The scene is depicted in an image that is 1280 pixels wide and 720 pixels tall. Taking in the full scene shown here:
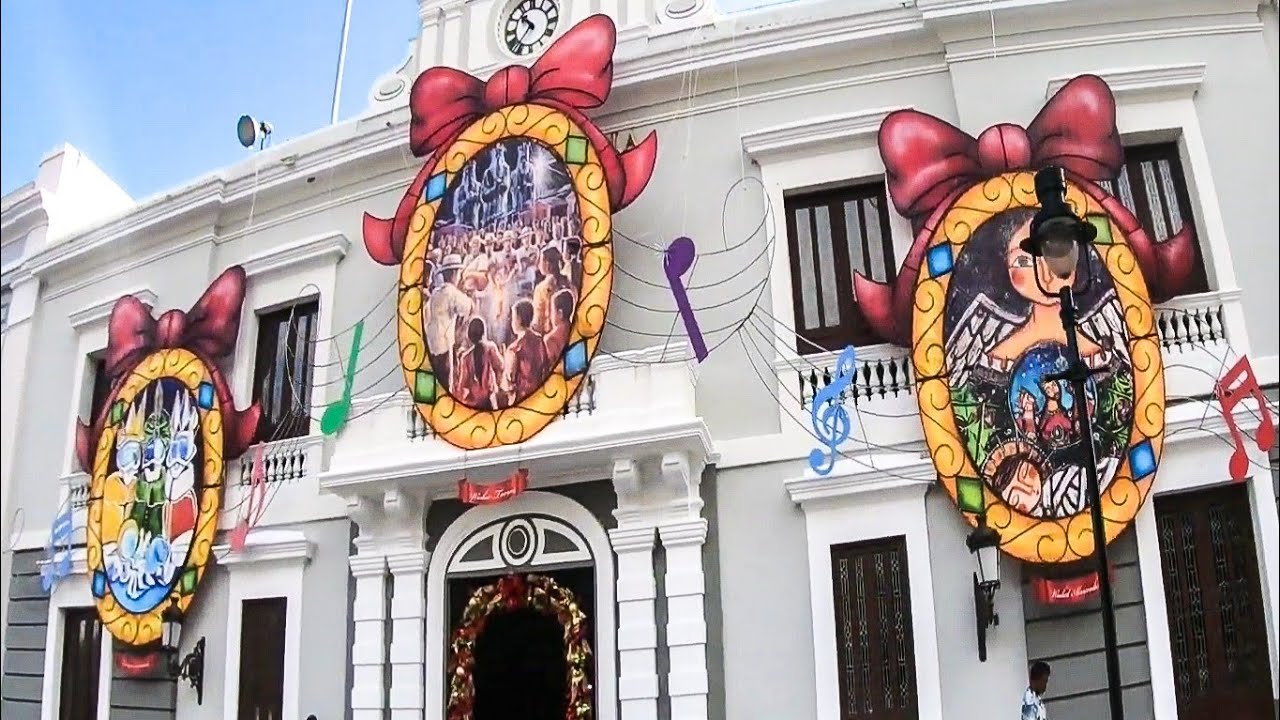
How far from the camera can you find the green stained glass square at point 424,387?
33.7 feet

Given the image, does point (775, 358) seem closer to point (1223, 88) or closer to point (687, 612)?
point (687, 612)

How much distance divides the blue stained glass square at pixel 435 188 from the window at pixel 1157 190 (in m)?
6.07

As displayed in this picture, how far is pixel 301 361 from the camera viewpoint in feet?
39.1

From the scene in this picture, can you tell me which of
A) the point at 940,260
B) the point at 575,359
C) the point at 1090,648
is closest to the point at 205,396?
the point at 575,359

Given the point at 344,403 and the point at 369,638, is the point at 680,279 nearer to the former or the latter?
the point at 344,403

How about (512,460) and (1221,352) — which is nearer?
(1221,352)

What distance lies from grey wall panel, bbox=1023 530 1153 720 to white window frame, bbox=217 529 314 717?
677 centimetres

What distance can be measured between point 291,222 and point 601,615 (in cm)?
599

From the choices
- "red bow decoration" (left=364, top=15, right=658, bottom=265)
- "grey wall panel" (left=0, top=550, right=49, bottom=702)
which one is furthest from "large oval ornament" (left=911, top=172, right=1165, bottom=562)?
"grey wall panel" (left=0, top=550, right=49, bottom=702)

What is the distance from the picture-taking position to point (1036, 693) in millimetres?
7934

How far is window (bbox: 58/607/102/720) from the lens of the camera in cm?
1212

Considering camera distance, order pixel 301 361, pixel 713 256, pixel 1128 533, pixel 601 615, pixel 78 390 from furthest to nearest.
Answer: pixel 78 390 < pixel 301 361 < pixel 713 256 < pixel 601 615 < pixel 1128 533

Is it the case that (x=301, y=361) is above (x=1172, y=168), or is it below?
below

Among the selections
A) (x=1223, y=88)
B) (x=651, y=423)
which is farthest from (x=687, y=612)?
(x=1223, y=88)
